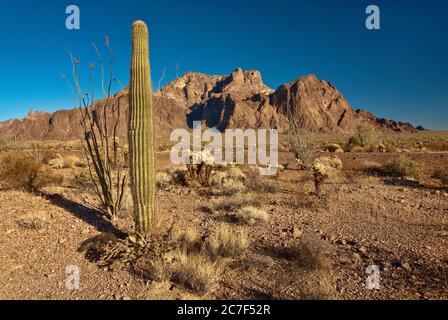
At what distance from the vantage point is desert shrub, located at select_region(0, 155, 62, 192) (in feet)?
30.2

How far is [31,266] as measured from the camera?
16.1 feet

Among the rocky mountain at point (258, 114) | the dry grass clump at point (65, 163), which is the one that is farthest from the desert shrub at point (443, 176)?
the rocky mountain at point (258, 114)

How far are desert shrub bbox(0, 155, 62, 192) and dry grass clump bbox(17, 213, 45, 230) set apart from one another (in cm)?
312

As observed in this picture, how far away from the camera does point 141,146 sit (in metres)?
5.52

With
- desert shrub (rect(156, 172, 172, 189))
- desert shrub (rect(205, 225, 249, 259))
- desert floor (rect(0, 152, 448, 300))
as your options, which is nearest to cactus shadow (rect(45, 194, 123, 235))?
desert floor (rect(0, 152, 448, 300))

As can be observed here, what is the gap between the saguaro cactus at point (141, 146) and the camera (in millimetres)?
5527

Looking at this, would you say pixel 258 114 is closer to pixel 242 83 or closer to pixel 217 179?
pixel 242 83

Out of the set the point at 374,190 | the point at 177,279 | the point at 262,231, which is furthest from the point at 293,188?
the point at 177,279

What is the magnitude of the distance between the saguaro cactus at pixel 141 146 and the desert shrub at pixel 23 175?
5.15m

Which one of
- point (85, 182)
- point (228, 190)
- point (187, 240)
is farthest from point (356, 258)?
point (85, 182)

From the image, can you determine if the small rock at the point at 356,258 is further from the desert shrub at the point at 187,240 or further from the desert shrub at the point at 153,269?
the desert shrub at the point at 153,269

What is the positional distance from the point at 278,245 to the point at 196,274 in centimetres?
189
